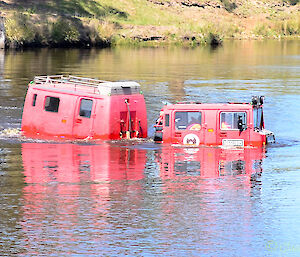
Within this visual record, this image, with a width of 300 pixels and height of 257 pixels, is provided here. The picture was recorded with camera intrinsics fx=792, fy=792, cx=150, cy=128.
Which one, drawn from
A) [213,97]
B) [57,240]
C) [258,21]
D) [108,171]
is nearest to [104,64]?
[213,97]

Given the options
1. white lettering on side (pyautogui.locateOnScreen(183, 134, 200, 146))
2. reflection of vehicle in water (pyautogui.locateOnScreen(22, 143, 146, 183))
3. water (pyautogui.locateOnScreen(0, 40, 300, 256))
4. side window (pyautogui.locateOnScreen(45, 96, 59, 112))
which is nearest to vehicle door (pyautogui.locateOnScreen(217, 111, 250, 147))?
water (pyautogui.locateOnScreen(0, 40, 300, 256))

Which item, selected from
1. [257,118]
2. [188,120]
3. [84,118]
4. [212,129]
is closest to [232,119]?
[212,129]

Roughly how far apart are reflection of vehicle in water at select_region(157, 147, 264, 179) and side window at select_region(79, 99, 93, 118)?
3.60m

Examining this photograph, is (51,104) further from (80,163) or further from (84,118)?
(80,163)

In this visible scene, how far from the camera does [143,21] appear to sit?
131 m

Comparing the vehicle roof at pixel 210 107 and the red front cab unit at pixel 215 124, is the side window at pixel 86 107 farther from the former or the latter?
the vehicle roof at pixel 210 107

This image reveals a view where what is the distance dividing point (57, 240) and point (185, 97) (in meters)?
32.6

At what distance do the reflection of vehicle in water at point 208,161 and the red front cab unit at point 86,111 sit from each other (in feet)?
7.36

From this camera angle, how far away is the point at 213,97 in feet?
176

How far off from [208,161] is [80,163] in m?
5.02

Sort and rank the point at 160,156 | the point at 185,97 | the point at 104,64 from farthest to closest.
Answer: the point at 104,64 < the point at 185,97 < the point at 160,156

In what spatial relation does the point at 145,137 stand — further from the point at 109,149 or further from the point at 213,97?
the point at 213,97

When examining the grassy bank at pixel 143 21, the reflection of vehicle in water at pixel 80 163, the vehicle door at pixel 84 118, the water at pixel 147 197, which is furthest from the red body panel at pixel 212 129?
the grassy bank at pixel 143 21

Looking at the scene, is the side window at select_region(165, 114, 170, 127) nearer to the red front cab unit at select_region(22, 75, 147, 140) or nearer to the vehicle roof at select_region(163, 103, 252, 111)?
the vehicle roof at select_region(163, 103, 252, 111)
